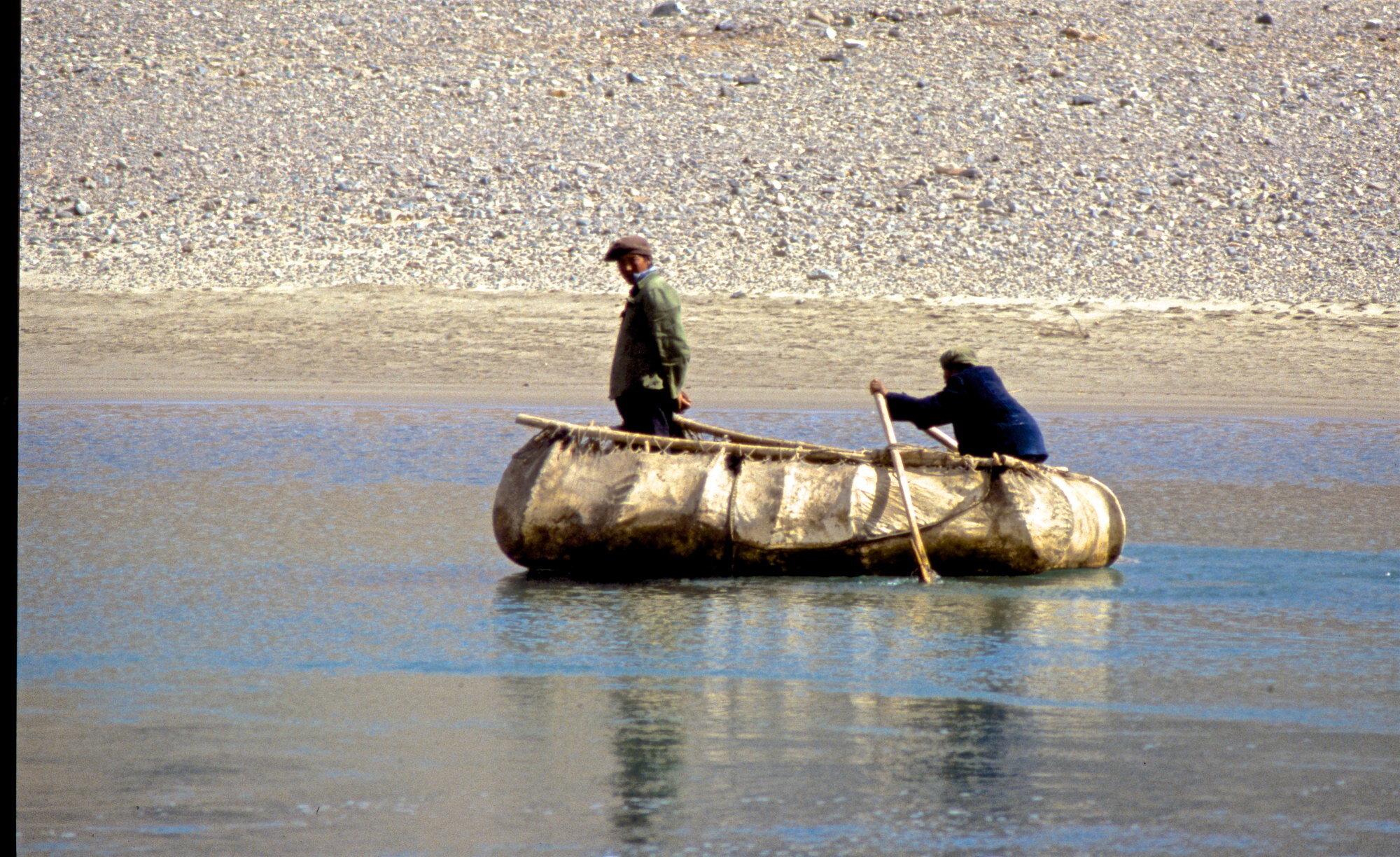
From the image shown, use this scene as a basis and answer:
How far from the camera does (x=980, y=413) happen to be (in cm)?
736

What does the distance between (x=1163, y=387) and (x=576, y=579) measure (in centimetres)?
817

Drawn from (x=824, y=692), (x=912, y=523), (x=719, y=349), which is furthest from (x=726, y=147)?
(x=824, y=692)

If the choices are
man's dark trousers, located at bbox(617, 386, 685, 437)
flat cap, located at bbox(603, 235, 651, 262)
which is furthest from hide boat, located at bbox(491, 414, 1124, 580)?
flat cap, located at bbox(603, 235, 651, 262)

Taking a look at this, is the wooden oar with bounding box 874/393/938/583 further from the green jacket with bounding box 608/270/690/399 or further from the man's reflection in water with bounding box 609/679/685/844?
the man's reflection in water with bounding box 609/679/685/844

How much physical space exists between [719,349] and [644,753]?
10.9 metres

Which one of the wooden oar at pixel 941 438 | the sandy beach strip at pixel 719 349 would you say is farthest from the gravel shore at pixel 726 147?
the wooden oar at pixel 941 438

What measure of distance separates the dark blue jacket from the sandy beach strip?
563 centimetres

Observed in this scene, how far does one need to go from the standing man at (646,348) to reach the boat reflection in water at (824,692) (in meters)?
0.96

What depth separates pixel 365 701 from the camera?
507 centimetres

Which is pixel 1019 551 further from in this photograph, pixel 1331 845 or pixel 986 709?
pixel 1331 845

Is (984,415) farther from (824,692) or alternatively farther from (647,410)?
(824,692)

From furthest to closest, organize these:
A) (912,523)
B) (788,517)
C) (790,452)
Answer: (790,452), (788,517), (912,523)

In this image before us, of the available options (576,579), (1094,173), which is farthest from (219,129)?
(576,579)

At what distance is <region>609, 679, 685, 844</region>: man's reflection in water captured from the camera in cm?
411
